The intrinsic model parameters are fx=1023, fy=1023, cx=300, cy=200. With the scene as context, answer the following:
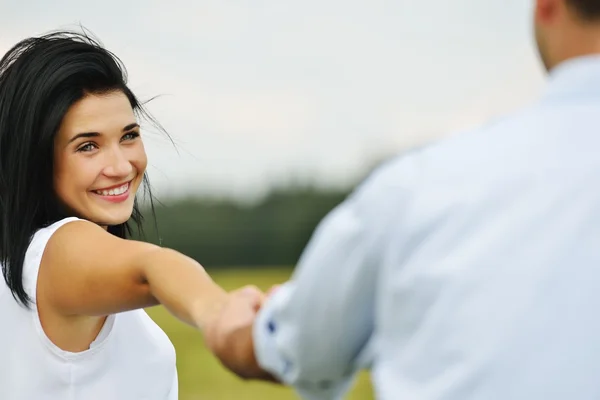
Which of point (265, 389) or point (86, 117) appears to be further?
point (265, 389)

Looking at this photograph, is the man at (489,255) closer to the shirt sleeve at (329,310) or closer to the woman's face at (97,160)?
the shirt sleeve at (329,310)

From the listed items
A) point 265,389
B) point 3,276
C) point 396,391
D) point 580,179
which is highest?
point 580,179

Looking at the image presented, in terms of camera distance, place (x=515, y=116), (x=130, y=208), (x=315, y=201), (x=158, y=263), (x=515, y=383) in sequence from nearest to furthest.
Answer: (x=515, y=383) → (x=515, y=116) → (x=158, y=263) → (x=130, y=208) → (x=315, y=201)

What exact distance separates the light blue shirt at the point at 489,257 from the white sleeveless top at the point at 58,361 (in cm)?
141

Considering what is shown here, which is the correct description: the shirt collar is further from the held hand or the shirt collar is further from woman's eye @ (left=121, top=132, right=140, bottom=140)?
woman's eye @ (left=121, top=132, right=140, bottom=140)

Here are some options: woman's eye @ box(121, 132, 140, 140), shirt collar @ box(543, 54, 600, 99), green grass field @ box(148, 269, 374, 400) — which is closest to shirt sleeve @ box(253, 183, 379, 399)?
shirt collar @ box(543, 54, 600, 99)

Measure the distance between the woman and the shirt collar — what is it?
4.77ft

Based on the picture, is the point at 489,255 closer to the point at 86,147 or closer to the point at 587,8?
the point at 587,8

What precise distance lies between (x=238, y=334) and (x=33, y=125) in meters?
1.22

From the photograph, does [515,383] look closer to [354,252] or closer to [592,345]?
[592,345]

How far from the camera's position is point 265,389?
69.7ft

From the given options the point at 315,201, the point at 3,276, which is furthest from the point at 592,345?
the point at 315,201

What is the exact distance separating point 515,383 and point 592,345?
5.2 inches

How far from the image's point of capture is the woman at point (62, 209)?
2820 mm
